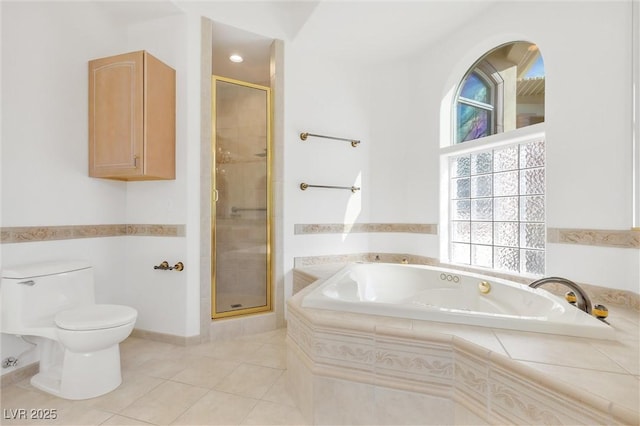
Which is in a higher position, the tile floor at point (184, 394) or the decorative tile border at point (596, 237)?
the decorative tile border at point (596, 237)

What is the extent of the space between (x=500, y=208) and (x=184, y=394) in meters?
2.57

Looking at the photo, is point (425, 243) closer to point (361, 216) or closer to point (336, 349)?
point (361, 216)

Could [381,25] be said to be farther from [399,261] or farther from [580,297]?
[580,297]

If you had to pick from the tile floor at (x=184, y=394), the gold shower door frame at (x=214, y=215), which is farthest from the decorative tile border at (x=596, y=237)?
the gold shower door frame at (x=214, y=215)

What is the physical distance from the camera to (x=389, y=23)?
243 centimetres

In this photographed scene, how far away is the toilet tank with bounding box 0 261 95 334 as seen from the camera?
1650 mm

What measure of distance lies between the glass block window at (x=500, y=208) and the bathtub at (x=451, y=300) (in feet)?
1.60

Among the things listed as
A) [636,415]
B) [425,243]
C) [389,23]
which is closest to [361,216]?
[425,243]

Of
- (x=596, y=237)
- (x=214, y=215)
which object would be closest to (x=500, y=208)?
(x=596, y=237)

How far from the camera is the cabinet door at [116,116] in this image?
6.67 feet

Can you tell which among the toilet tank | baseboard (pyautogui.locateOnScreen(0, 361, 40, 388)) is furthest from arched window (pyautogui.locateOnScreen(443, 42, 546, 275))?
baseboard (pyautogui.locateOnScreen(0, 361, 40, 388))

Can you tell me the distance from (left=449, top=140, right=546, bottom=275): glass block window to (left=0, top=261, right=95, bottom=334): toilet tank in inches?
115

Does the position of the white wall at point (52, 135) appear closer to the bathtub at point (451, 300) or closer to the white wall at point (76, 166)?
the white wall at point (76, 166)

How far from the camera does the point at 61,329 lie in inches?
62.3
